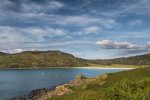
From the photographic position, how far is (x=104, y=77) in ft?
325

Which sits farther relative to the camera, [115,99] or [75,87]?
[75,87]

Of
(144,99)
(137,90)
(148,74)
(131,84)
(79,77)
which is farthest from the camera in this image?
(79,77)

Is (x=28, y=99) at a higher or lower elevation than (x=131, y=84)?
lower

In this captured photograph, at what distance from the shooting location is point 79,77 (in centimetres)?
12569

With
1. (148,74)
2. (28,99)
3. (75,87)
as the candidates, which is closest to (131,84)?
(148,74)

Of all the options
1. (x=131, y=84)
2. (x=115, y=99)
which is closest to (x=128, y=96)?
(x=115, y=99)

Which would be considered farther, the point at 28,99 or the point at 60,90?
the point at 28,99

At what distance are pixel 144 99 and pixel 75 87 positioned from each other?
7009 cm

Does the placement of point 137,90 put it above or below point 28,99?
above

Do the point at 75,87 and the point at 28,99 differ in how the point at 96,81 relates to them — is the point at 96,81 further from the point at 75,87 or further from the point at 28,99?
the point at 28,99

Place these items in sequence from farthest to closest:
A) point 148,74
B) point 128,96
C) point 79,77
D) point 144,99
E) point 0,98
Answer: point 79,77 → point 0,98 → point 148,74 → point 128,96 → point 144,99

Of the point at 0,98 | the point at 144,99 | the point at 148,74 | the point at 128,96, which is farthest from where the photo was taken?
the point at 0,98

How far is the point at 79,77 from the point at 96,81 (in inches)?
1209

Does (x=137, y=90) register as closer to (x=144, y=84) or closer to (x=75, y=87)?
(x=144, y=84)
